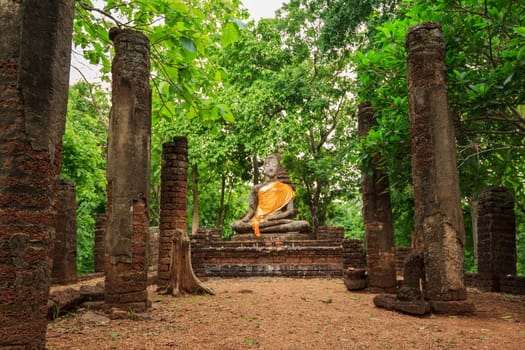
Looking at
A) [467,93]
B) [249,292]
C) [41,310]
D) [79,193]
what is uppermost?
[467,93]

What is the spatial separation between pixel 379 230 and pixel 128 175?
531 centimetres

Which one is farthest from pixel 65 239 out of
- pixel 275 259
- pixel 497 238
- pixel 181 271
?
pixel 497 238

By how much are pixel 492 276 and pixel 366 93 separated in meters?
5.26

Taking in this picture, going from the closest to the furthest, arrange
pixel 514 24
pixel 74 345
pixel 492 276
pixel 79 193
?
1. pixel 74 345
2. pixel 514 24
3. pixel 492 276
4. pixel 79 193

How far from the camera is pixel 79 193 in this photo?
53.4 feet

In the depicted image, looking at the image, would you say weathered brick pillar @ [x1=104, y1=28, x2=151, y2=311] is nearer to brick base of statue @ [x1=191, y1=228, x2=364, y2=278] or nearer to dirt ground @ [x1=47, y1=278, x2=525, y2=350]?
dirt ground @ [x1=47, y1=278, x2=525, y2=350]

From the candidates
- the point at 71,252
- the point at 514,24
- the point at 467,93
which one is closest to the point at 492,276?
the point at 467,93

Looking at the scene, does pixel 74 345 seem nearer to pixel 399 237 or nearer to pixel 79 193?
pixel 79 193

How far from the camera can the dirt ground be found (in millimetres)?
4805

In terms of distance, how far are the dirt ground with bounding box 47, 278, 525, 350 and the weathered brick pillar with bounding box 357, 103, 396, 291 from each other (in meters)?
1.21

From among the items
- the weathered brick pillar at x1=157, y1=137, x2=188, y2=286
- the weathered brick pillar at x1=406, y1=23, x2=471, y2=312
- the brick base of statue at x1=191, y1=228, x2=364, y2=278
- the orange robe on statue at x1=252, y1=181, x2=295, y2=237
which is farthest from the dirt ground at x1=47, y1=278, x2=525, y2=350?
the orange robe on statue at x1=252, y1=181, x2=295, y2=237

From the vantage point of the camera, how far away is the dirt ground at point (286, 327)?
4.80 meters

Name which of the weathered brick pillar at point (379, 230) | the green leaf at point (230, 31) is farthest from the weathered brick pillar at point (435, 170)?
the green leaf at point (230, 31)

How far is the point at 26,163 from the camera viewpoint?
119 inches
